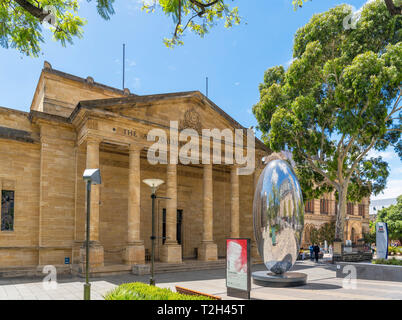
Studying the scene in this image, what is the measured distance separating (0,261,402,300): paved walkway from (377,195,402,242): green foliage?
43168 millimetres

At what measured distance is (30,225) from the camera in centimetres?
2081

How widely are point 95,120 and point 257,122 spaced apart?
13.8 m

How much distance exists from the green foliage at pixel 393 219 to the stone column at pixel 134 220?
161ft

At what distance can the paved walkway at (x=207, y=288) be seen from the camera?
1298 cm

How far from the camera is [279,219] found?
14.0 metres

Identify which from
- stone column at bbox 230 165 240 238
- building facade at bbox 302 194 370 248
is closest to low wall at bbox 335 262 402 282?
Result: stone column at bbox 230 165 240 238

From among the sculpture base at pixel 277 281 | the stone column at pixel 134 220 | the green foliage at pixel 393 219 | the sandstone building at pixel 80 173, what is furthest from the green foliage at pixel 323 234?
the sculpture base at pixel 277 281

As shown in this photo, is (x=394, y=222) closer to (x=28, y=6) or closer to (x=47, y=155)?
(x=47, y=155)

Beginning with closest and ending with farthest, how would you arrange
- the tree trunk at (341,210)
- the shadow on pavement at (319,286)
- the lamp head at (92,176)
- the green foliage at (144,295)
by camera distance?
the green foliage at (144,295) < the lamp head at (92,176) < the shadow on pavement at (319,286) < the tree trunk at (341,210)

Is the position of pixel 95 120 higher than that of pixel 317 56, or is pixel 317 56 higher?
pixel 317 56

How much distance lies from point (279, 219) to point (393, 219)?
5499 cm

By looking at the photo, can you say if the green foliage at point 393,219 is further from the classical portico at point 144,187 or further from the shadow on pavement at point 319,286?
the shadow on pavement at point 319,286

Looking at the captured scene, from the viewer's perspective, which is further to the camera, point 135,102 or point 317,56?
point 317,56

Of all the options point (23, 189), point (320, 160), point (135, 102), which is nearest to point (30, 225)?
point (23, 189)
